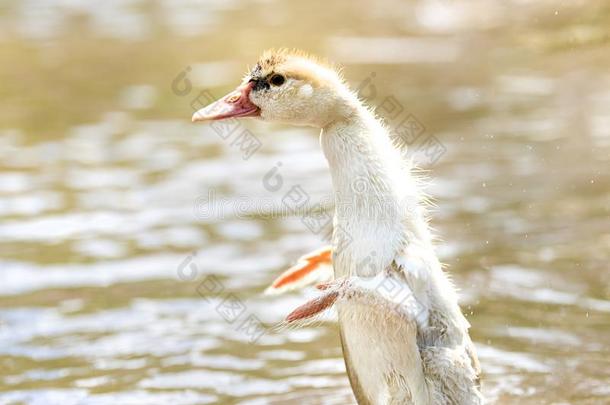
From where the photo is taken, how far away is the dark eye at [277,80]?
18.7 ft

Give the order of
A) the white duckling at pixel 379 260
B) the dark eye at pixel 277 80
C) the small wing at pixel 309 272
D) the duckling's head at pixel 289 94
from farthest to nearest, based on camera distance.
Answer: the small wing at pixel 309 272 → the dark eye at pixel 277 80 → the duckling's head at pixel 289 94 → the white duckling at pixel 379 260

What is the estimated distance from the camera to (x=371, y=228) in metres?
5.45

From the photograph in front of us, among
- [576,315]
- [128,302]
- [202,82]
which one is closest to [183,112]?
[202,82]

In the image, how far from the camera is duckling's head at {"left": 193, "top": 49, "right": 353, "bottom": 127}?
220 inches

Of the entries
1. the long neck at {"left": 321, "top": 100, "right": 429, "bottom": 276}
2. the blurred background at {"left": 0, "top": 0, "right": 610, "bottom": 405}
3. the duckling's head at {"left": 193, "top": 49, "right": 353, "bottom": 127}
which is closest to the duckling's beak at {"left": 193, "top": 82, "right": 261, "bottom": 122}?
the duckling's head at {"left": 193, "top": 49, "right": 353, "bottom": 127}

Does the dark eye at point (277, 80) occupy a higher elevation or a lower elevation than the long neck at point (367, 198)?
higher

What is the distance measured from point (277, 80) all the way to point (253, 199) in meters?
4.55

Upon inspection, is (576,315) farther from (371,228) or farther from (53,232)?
(53,232)

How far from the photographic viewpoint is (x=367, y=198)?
546cm

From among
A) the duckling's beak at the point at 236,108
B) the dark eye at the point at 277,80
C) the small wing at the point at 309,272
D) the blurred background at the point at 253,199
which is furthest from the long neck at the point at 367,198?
the blurred background at the point at 253,199

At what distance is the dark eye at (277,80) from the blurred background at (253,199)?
1992 mm

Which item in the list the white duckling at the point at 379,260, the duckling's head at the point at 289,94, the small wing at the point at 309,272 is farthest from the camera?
the small wing at the point at 309,272

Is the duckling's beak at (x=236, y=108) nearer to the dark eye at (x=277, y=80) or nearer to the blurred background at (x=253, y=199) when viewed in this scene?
Result: the dark eye at (x=277, y=80)

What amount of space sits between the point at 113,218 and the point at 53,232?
22.4 inches
